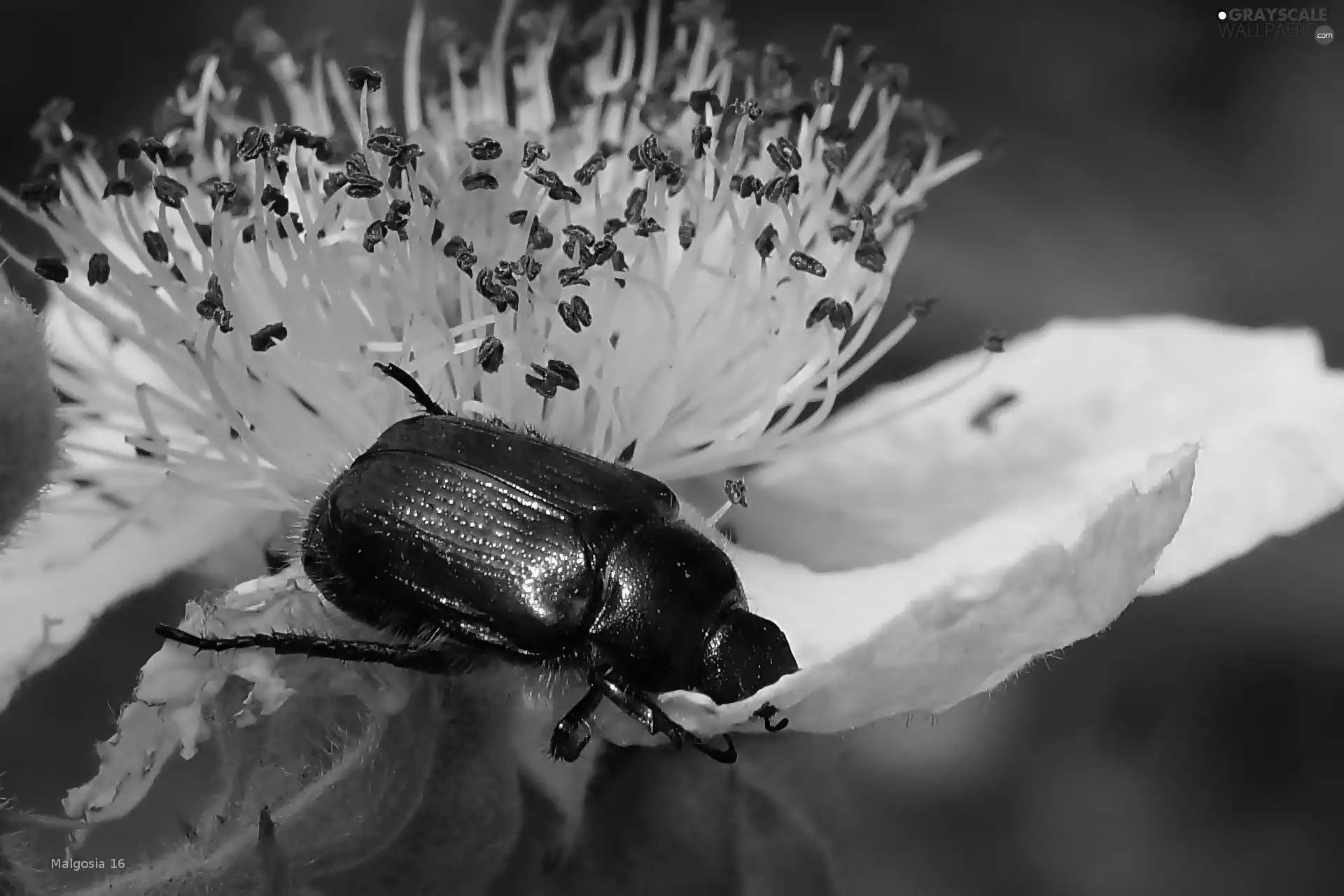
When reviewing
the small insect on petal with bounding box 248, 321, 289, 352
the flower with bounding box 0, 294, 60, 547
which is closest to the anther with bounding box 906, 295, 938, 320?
the small insect on petal with bounding box 248, 321, 289, 352

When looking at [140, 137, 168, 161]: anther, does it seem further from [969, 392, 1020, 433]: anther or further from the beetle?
[969, 392, 1020, 433]: anther

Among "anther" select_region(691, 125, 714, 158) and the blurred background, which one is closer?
"anther" select_region(691, 125, 714, 158)

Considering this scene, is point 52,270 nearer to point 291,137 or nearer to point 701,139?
point 291,137

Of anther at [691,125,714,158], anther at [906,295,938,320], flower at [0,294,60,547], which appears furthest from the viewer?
anther at [906,295,938,320]

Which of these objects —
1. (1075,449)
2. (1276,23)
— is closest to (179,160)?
(1075,449)

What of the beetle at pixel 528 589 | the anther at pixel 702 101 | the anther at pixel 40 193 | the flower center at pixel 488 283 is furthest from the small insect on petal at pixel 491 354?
the anther at pixel 40 193

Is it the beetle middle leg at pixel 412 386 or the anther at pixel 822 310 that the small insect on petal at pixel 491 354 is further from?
the anther at pixel 822 310
